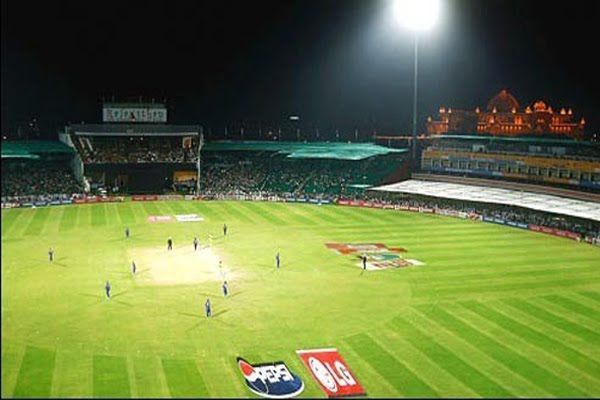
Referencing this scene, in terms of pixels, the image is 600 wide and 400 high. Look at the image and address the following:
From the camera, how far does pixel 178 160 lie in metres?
90.5

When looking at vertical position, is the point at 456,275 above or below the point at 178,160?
below

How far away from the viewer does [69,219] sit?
209 feet

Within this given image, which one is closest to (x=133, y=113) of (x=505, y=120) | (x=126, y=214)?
(x=126, y=214)

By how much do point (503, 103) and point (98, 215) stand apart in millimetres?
122440

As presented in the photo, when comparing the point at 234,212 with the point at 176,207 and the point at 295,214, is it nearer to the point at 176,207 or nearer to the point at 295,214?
the point at 295,214

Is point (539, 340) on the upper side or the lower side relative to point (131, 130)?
lower

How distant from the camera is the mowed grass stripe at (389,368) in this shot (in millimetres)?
23078

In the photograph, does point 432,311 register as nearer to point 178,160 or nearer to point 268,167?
point 178,160

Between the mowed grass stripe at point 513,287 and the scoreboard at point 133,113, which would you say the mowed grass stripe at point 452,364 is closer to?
the mowed grass stripe at point 513,287

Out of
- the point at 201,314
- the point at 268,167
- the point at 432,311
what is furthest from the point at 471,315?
the point at 268,167

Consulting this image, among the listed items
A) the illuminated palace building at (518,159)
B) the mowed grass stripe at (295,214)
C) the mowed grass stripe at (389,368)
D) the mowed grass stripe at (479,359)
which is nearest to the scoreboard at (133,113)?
the mowed grass stripe at (295,214)

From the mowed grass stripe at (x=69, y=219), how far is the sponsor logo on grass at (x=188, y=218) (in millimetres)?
10145

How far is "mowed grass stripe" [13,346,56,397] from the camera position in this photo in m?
22.0

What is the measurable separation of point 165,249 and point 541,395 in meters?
32.4
